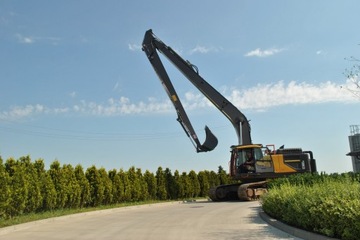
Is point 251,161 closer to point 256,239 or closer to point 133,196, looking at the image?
point 133,196

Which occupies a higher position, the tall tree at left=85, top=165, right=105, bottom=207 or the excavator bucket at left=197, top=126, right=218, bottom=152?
the excavator bucket at left=197, top=126, right=218, bottom=152

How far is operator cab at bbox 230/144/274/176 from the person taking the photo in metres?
24.1

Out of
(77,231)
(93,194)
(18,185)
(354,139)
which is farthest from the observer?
(354,139)

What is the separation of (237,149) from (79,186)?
945cm

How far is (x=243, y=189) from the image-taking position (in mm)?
23812

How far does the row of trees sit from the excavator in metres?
5.63

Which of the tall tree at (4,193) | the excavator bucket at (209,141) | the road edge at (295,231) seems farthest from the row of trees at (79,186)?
the road edge at (295,231)

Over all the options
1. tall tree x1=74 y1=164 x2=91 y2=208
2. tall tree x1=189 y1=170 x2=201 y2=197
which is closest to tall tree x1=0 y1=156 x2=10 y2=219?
tall tree x1=74 y1=164 x2=91 y2=208

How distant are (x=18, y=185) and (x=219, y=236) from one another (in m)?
9.51

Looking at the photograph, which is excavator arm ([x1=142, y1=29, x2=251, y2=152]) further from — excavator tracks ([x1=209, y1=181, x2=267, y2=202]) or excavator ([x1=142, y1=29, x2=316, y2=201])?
excavator tracks ([x1=209, y1=181, x2=267, y2=202])

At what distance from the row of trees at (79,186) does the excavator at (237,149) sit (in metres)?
5.63

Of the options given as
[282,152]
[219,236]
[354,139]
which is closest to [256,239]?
[219,236]

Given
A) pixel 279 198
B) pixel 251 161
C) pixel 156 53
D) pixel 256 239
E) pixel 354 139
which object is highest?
pixel 156 53

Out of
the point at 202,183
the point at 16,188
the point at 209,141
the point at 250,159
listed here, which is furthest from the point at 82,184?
the point at 202,183
